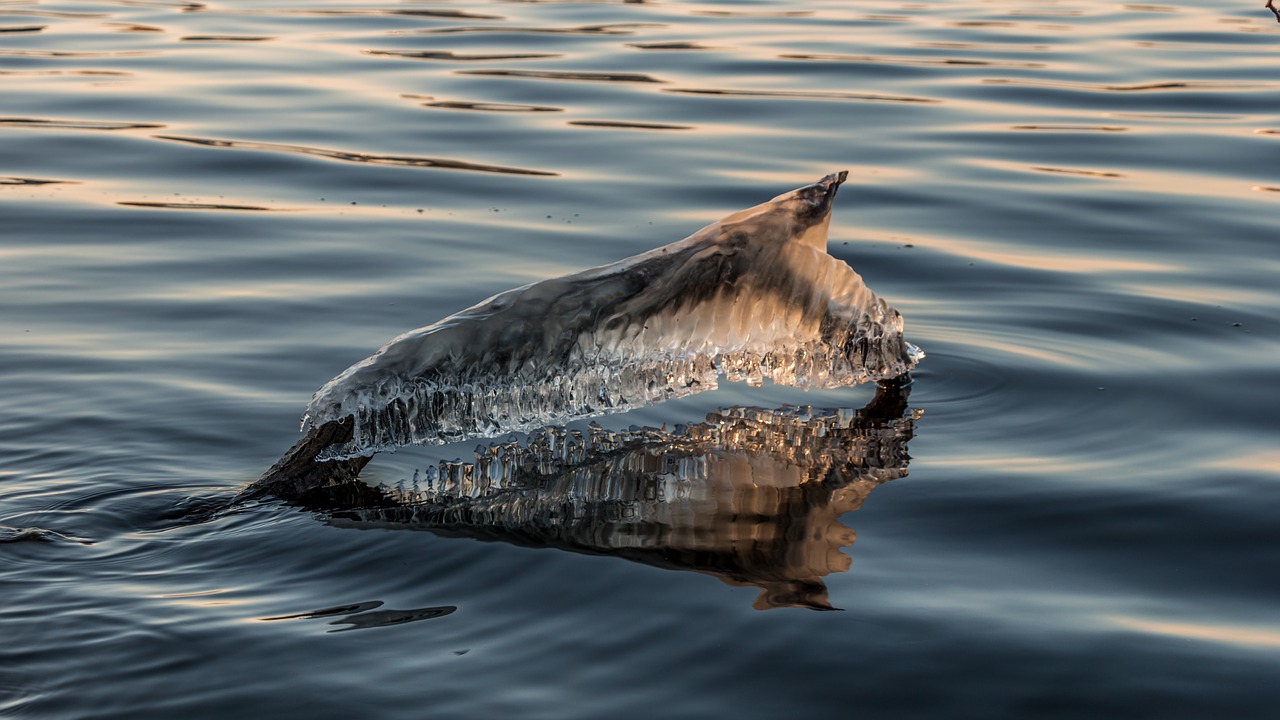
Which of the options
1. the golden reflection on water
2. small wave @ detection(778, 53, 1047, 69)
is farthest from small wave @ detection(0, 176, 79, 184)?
the golden reflection on water

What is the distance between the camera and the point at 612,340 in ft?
16.6

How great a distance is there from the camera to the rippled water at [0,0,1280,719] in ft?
12.3

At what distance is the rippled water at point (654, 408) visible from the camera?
374cm

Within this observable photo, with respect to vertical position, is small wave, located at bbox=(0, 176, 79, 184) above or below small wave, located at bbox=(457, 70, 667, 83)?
below

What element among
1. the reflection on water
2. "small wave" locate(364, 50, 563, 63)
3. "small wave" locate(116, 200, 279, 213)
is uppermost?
"small wave" locate(364, 50, 563, 63)

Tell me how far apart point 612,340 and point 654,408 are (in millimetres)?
917

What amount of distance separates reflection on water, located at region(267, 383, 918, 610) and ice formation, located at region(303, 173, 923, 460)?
0.19 meters

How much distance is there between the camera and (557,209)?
920 centimetres

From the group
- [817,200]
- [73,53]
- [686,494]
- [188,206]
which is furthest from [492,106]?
[686,494]

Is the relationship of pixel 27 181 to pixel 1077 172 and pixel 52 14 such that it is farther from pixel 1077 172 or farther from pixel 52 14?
pixel 52 14

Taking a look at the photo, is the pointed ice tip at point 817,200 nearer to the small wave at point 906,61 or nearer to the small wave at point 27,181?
the small wave at point 27,181

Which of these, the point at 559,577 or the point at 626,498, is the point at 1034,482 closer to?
the point at 626,498

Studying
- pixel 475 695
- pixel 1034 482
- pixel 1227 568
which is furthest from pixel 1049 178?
pixel 475 695

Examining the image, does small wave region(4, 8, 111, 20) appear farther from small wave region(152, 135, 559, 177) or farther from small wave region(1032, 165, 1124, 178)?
small wave region(1032, 165, 1124, 178)
